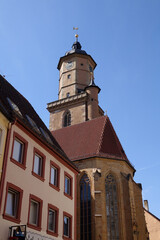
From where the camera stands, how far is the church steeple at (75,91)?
34031mm

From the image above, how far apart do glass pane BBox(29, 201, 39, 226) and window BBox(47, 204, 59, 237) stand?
2.83 feet

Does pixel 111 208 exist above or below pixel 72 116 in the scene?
below

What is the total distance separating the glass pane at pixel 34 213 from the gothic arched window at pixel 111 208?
9892 mm

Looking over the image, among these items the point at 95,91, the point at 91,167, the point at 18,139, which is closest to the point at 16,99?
the point at 18,139

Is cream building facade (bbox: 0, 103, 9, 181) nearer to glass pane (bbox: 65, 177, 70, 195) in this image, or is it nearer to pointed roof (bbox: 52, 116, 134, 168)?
glass pane (bbox: 65, 177, 70, 195)

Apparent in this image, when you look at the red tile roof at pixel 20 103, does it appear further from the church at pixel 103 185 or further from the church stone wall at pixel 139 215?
the church stone wall at pixel 139 215

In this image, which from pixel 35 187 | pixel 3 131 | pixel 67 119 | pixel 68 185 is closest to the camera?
pixel 3 131

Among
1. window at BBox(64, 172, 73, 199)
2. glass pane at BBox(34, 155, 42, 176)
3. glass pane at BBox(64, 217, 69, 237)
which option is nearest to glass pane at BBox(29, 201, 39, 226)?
glass pane at BBox(34, 155, 42, 176)

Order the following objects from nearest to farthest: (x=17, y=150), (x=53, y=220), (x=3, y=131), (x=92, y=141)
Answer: (x=3, y=131), (x=17, y=150), (x=53, y=220), (x=92, y=141)

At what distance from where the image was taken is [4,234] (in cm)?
912

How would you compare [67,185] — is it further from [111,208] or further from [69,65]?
[69,65]

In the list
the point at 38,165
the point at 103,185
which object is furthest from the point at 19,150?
the point at 103,185

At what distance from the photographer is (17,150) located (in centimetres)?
1126

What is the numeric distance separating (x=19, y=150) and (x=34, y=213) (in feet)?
8.32
